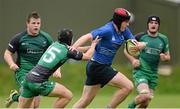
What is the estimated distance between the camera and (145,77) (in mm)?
16875

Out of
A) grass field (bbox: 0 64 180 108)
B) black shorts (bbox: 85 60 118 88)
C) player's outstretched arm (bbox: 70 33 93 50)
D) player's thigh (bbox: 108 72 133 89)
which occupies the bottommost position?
grass field (bbox: 0 64 180 108)

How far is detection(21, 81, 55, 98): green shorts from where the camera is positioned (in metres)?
14.3

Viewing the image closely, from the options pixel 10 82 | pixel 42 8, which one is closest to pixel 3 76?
pixel 10 82

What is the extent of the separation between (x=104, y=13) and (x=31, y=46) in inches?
631

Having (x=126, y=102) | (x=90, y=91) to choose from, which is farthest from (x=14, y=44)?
(x=126, y=102)

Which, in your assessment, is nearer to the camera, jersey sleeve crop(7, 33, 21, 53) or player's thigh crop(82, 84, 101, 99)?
player's thigh crop(82, 84, 101, 99)

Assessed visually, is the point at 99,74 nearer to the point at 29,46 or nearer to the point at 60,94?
the point at 60,94

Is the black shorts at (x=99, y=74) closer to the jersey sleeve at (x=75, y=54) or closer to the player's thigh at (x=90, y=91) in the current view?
the player's thigh at (x=90, y=91)

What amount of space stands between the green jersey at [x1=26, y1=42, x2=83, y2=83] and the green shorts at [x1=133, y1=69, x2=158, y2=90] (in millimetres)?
2839

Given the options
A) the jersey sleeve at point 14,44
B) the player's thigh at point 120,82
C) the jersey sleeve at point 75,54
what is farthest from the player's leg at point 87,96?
the jersey sleeve at point 14,44

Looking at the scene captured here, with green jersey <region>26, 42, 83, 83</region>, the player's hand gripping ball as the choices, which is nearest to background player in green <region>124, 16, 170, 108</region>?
the player's hand gripping ball

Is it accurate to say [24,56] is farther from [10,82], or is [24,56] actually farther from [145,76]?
[10,82]

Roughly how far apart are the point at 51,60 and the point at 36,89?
587 millimetres

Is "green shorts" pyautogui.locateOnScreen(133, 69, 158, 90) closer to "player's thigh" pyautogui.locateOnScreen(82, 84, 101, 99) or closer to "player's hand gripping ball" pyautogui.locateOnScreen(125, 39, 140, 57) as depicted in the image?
"player's hand gripping ball" pyautogui.locateOnScreen(125, 39, 140, 57)
